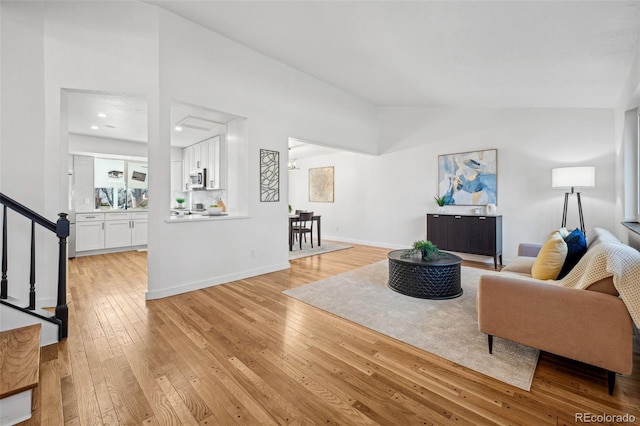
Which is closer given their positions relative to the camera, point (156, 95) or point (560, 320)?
point (560, 320)

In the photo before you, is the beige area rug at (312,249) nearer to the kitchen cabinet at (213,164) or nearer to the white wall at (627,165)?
the kitchen cabinet at (213,164)

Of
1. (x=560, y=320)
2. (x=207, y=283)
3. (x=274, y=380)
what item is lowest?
(x=274, y=380)

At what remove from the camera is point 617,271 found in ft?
Answer: 5.23

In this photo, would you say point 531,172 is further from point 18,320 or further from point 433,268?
point 18,320

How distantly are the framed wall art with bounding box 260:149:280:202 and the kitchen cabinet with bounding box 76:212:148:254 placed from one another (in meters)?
3.82

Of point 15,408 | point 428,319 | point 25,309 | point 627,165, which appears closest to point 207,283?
point 25,309

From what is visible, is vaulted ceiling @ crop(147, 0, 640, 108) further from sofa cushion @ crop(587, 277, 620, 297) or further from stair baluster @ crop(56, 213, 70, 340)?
stair baluster @ crop(56, 213, 70, 340)

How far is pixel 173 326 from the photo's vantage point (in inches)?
100.0

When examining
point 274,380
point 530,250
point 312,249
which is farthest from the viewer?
point 312,249

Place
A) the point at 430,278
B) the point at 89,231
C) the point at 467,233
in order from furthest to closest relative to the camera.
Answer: the point at 89,231, the point at 467,233, the point at 430,278

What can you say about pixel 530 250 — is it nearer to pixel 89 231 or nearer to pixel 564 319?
pixel 564 319

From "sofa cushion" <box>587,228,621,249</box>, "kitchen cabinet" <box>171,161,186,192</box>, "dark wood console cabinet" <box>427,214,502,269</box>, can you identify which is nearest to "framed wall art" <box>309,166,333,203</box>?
"dark wood console cabinet" <box>427,214,502,269</box>

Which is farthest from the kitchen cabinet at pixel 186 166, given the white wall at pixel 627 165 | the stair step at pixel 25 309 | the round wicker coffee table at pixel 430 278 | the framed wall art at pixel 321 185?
the white wall at pixel 627 165

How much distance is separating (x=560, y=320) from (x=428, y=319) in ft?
3.57
